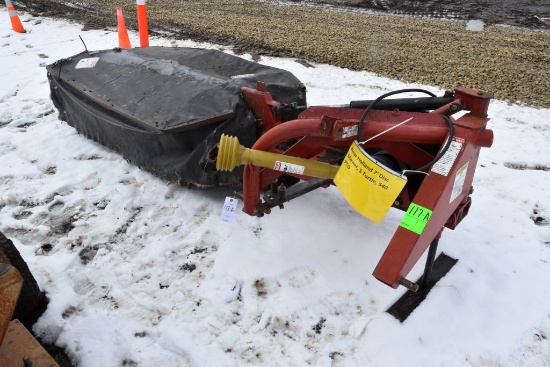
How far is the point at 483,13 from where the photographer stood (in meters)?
12.0

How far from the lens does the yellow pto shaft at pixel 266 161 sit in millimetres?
2346

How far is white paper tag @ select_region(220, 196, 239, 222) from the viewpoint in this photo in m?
3.15

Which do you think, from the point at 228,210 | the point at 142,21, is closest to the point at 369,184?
the point at 228,210

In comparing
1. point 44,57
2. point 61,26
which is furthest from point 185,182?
point 61,26

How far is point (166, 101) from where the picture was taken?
11.0 feet

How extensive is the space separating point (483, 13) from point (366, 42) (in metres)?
6.24

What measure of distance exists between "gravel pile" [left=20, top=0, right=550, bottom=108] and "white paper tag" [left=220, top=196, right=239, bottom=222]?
153 inches

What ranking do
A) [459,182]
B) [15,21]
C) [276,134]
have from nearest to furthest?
[459,182] → [276,134] → [15,21]

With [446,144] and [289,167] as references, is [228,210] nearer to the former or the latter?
[289,167]

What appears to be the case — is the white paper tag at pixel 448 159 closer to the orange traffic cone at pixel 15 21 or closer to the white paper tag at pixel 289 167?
the white paper tag at pixel 289 167

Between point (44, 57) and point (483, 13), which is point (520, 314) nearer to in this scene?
point (44, 57)

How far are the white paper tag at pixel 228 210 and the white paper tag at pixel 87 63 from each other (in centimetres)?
212

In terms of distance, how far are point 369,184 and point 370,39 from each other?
6.90 metres

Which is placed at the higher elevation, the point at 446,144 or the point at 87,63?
the point at 446,144
